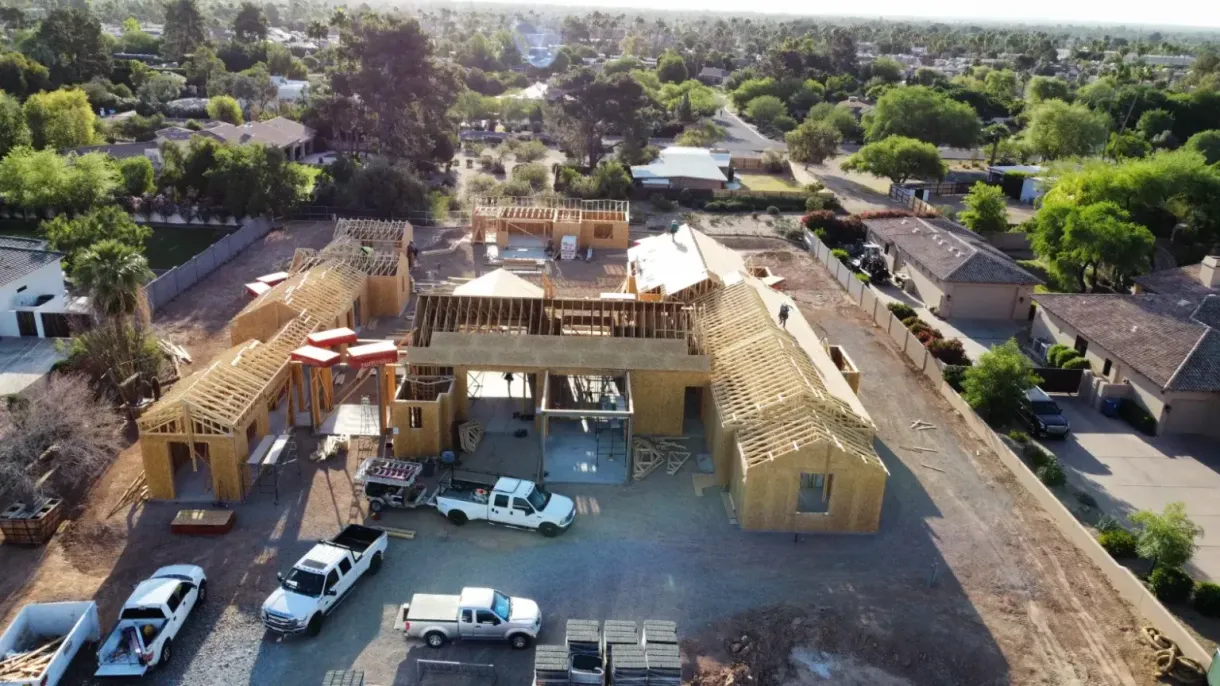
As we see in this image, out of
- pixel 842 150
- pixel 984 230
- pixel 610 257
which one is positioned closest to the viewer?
pixel 610 257

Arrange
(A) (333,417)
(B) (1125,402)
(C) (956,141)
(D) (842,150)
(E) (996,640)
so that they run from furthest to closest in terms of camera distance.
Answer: (D) (842,150) < (C) (956,141) < (B) (1125,402) < (A) (333,417) < (E) (996,640)

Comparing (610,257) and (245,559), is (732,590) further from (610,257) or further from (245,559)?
(610,257)

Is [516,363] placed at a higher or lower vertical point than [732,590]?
higher

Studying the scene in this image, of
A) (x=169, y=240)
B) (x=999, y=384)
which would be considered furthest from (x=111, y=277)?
(x=999, y=384)

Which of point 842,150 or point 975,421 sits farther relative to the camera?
point 842,150

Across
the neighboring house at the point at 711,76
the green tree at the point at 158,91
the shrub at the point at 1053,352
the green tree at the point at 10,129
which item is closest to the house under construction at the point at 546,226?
the shrub at the point at 1053,352

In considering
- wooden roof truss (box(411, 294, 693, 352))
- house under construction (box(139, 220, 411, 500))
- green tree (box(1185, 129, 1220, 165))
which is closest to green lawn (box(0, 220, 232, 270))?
house under construction (box(139, 220, 411, 500))

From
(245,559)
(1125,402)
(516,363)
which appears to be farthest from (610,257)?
(245,559)

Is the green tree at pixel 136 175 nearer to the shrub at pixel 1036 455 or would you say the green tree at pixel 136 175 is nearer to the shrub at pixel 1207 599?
the shrub at pixel 1036 455
